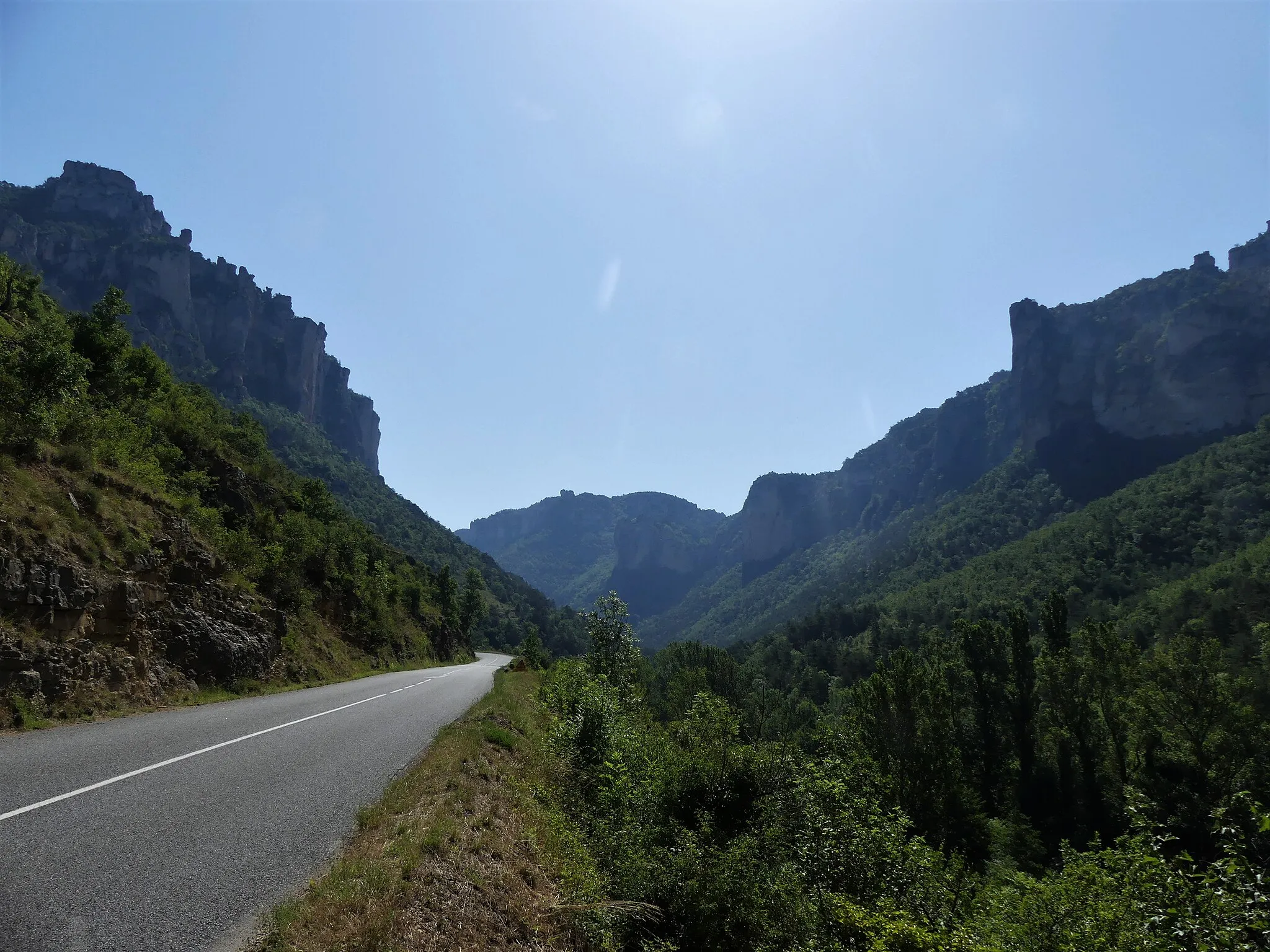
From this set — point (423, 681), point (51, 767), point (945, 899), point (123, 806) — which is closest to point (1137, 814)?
point (945, 899)

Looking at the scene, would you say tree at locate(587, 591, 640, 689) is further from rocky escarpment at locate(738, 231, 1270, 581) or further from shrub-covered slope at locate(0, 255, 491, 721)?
rocky escarpment at locate(738, 231, 1270, 581)

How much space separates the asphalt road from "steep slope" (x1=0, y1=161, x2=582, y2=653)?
10844 cm

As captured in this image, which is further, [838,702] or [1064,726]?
[838,702]

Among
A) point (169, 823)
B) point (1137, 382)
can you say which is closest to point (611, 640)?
point (169, 823)

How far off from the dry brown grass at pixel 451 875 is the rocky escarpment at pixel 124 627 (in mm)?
7797

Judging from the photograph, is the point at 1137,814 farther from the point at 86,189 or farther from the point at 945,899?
the point at 86,189

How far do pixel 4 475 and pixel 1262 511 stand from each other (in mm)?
152313

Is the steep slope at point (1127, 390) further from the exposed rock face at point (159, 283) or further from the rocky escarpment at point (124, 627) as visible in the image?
the rocky escarpment at point (124, 627)

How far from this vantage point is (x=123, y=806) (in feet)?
21.8

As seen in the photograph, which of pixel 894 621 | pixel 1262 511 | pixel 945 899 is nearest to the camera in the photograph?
pixel 945 899

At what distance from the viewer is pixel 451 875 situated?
6492 mm

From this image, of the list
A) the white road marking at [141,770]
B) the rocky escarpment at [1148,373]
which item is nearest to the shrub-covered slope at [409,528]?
the white road marking at [141,770]

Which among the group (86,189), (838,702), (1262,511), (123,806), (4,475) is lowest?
(838,702)

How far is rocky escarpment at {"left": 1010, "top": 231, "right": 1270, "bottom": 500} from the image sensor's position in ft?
498
